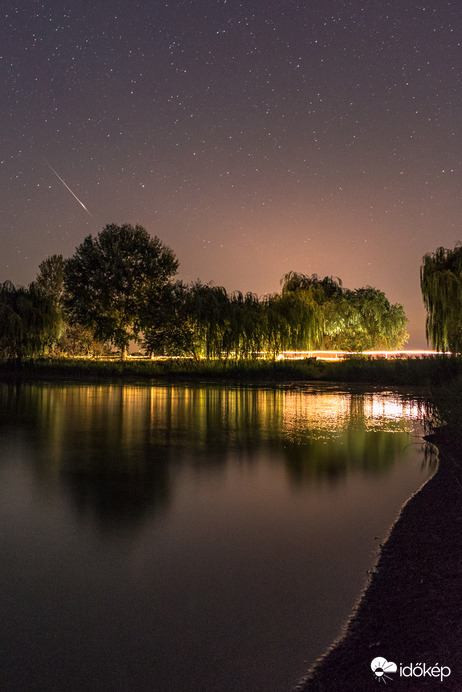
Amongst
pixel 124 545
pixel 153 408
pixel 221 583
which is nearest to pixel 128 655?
pixel 221 583

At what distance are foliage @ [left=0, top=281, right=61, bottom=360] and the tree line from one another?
71 mm

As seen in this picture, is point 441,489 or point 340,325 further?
point 340,325

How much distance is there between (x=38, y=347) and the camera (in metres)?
40.3

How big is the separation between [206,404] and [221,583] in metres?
15.7

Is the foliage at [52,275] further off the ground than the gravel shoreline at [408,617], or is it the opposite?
the foliage at [52,275]

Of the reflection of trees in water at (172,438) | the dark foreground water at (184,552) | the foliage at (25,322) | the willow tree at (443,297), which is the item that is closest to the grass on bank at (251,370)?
the foliage at (25,322)

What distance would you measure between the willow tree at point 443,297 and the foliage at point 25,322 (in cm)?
2680

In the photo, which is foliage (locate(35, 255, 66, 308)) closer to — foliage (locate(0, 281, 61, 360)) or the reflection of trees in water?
foliage (locate(0, 281, 61, 360))

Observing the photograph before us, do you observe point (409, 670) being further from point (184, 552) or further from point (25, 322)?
point (25, 322)

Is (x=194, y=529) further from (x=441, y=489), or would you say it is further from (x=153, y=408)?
(x=153, y=408)

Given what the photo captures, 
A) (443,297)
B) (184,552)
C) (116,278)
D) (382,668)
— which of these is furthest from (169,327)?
(382,668)

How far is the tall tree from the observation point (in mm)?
58062

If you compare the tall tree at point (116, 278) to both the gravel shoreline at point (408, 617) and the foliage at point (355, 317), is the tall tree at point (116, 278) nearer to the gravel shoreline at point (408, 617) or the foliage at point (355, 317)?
the foliage at point (355, 317)

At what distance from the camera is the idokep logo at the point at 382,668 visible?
2.87 metres
